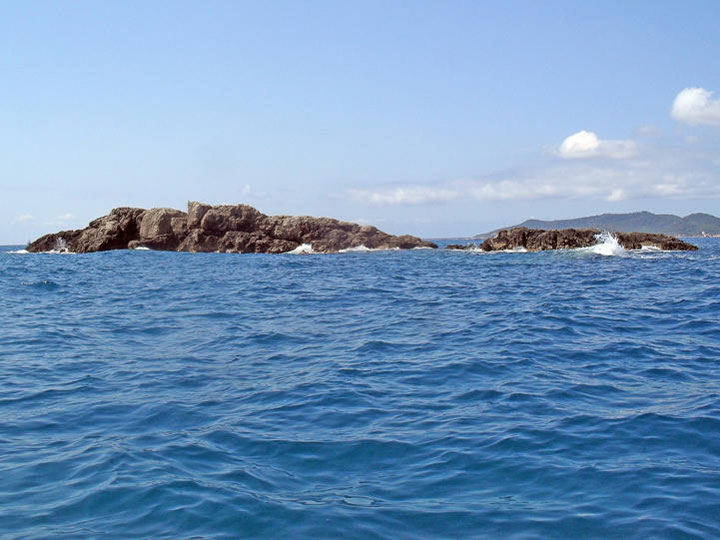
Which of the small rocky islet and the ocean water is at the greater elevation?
the small rocky islet

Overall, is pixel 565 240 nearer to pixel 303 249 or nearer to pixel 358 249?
pixel 358 249

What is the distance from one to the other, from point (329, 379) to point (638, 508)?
566cm

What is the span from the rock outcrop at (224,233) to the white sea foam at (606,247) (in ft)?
87.4

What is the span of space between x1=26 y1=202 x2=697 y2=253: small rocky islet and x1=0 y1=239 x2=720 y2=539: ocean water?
61297 mm

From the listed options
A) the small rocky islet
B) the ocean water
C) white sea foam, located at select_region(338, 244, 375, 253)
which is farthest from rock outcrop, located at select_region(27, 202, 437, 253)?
the ocean water

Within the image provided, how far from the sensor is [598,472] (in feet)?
19.8

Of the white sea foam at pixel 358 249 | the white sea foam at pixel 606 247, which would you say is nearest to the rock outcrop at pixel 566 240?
the white sea foam at pixel 606 247

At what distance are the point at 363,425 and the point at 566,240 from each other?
60065mm

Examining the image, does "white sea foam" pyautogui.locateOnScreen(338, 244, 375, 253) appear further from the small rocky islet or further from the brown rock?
the brown rock

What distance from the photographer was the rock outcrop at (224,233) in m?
78.1

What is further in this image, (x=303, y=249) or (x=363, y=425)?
(x=303, y=249)

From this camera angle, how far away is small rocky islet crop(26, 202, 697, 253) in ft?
256

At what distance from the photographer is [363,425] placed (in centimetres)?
764

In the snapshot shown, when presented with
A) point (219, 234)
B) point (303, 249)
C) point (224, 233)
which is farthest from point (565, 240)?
point (219, 234)
